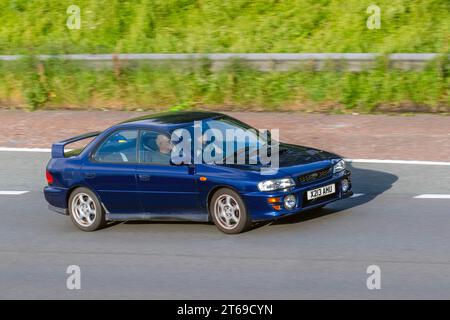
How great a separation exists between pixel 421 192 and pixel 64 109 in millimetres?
9766

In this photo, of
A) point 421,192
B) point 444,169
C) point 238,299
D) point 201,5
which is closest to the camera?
point 238,299

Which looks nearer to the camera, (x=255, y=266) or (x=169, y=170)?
(x=255, y=266)

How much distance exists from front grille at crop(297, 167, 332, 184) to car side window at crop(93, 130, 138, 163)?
7.19 ft

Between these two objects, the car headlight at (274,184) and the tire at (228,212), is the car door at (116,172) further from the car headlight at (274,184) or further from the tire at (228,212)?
the car headlight at (274,184)

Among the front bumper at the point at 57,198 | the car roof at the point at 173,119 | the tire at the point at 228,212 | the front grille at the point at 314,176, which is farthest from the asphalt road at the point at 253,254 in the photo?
the car roof at the point at 173,119

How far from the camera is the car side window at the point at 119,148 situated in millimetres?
11852

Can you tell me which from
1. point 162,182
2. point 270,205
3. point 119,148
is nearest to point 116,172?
point 119,148

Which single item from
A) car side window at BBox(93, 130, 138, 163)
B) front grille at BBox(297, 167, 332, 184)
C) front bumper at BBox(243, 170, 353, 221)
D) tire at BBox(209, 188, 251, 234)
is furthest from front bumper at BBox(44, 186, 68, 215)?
front grille at BBox(297, 167, 332, 184)

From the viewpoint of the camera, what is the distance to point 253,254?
33.9 feet

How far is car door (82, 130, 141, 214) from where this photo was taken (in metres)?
11.8

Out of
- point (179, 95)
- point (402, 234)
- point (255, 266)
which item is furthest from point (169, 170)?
point (179, 95)

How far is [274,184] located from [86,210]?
2782mm

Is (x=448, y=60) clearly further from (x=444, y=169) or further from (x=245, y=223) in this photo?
(x=245, y=223)

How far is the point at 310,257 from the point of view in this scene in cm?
1006
